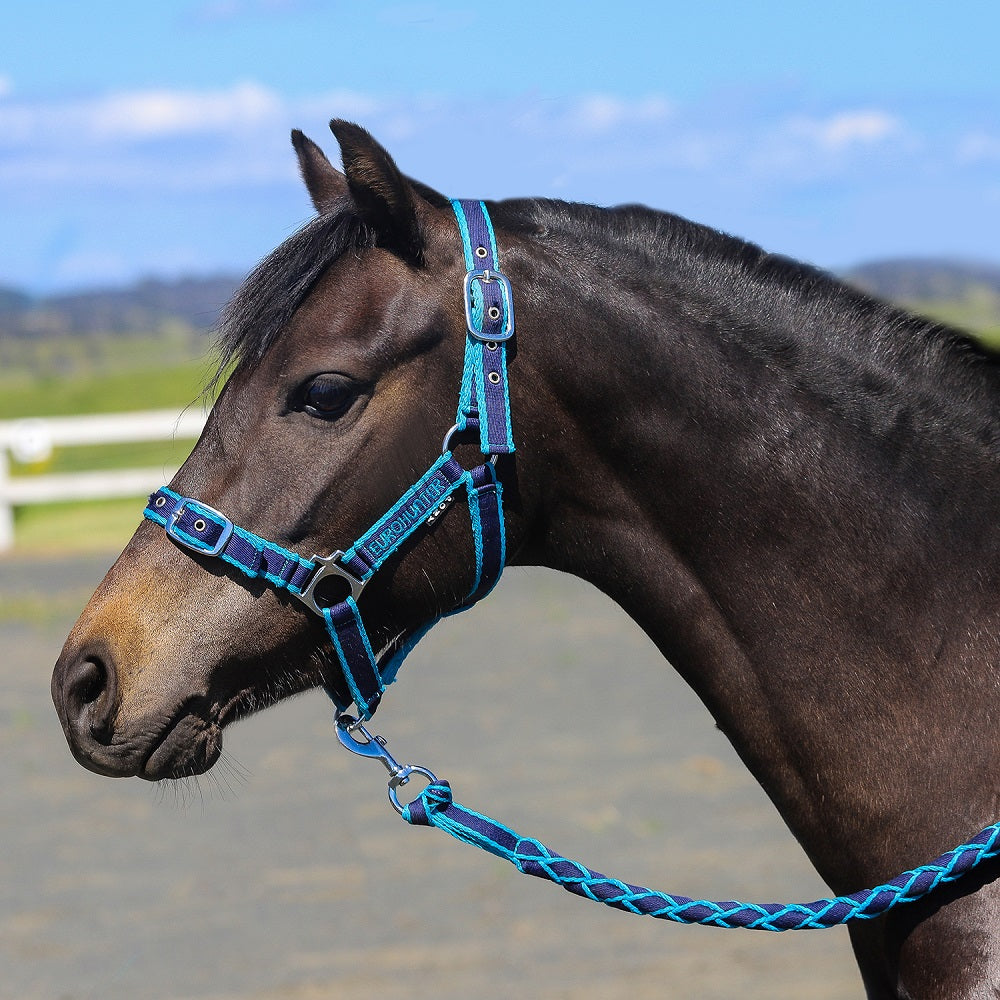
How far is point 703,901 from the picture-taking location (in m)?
2.17

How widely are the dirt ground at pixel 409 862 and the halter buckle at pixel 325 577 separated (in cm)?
263

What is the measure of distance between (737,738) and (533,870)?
0.47 m

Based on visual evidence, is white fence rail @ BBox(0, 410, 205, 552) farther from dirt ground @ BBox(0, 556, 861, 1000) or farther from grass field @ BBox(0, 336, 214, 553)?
dirt ground @ BBox(0, 556, 861, 1000)

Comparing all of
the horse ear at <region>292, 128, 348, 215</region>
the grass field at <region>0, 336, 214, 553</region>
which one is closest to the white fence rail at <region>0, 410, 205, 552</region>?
the grass field at <region>0, 336, 214, 553</region>

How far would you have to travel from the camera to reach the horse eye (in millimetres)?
2229

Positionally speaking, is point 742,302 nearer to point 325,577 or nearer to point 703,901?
point 325,577

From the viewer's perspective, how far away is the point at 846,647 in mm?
2223

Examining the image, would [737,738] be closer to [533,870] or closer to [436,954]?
[533,870]

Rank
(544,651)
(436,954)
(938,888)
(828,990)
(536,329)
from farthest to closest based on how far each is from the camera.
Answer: (544,651) → (436,954) → (828,990) → (536,329) → (938,888)

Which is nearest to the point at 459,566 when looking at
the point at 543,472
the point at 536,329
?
the point at 543,472

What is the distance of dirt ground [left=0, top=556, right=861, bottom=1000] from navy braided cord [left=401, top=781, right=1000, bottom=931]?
2437mm

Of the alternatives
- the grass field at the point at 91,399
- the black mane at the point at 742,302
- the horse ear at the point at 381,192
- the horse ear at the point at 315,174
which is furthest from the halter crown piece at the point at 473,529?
the grass field at the point at 91,399

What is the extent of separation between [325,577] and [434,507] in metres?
0.25

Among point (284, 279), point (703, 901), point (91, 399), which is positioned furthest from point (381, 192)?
point (91, 399)
